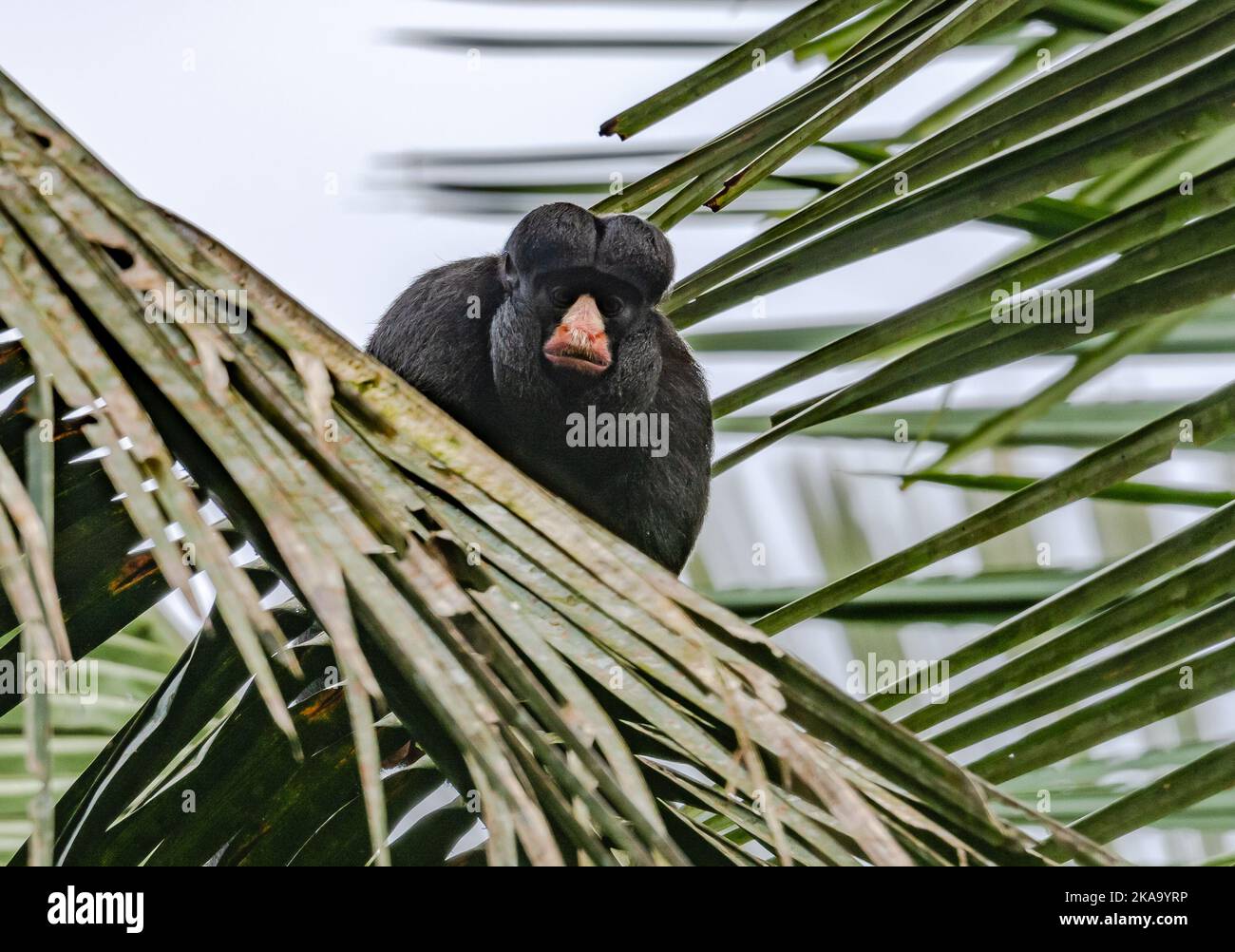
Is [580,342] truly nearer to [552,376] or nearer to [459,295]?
[552,376]

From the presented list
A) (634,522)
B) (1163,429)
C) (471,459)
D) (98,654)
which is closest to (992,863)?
(1163,429)

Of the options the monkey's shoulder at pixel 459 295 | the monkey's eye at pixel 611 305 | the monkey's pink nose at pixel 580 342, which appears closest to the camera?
the monkey's pink nose at pixel 580 342

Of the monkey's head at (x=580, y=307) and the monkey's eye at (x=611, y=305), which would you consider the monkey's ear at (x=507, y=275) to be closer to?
the monkey's head at (x=580, y=307)

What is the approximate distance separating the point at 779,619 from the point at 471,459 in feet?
1.58

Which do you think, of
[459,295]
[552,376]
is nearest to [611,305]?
[552,376]

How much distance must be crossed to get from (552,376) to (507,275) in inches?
11.1

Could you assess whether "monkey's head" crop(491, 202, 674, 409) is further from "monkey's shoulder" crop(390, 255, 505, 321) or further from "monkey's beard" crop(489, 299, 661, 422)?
"monkey's shoulder" crop(390, 255, 505, 321)

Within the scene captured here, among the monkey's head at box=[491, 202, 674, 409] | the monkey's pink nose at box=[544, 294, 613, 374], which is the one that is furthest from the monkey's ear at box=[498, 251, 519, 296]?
the monkey's pink nose at box=[544, 294, 613, 374]

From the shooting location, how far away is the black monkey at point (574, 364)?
3.00 m

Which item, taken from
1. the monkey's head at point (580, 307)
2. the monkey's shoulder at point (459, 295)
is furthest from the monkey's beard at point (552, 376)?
the monkey's shoulder at point (459, 295)

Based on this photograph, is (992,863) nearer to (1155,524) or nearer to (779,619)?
(779,619)

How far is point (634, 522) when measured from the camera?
326 centimetres

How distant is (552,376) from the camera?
10.3ft

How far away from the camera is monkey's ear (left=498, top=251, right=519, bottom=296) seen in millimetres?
3145
